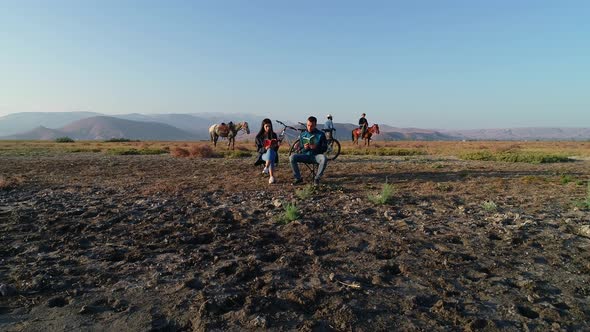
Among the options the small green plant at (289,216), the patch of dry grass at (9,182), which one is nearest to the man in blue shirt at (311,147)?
the small green plant at (289,216)

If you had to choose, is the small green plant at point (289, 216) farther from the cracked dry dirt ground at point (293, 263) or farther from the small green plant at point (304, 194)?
the small green plant at point (304, 194)

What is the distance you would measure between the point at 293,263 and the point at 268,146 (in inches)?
214

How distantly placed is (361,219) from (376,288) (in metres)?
2.26

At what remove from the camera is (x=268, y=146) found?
920 cm

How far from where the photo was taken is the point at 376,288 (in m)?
3.45

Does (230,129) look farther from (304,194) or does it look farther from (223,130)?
(304,194)

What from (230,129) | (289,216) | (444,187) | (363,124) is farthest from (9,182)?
(363,124)

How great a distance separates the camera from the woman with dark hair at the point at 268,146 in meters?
9.16

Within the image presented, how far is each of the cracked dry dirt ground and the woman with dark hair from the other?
1709 millimetres

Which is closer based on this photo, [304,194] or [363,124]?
[304,194]

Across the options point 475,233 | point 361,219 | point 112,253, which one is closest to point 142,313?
point 112,253

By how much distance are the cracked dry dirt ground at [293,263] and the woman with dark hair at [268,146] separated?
67.3 inches

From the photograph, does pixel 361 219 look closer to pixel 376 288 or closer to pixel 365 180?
pixel 376 288

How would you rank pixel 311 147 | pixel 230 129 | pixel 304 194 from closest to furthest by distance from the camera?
pixel 304 194 → pixel 311 147 → pixel 230 129
